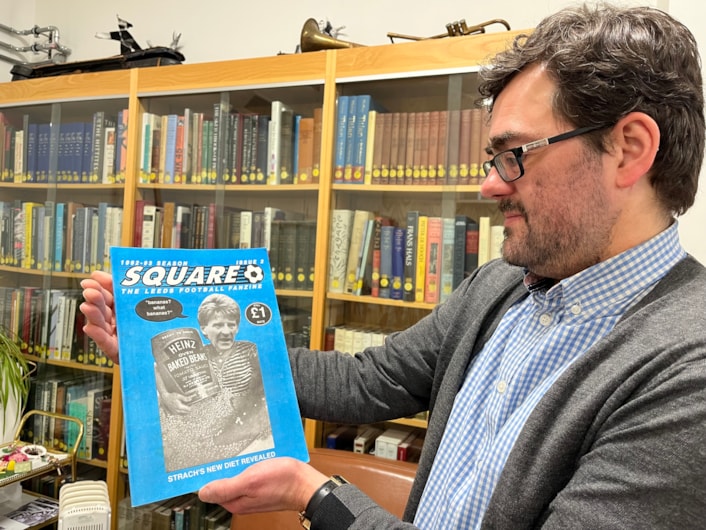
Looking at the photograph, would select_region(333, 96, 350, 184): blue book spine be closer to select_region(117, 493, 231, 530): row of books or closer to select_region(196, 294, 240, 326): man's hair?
select_region(196, 294, 240, 326): man's hair

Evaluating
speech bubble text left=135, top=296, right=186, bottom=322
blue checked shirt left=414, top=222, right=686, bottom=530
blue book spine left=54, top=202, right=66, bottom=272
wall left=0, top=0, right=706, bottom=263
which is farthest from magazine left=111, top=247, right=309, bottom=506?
blue book spine left=54, top=202, right=66, bottom=272

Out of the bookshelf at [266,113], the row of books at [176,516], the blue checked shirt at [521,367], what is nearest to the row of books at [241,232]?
the bookshelf at [266,113]

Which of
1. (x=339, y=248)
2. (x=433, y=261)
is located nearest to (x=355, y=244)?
(x=339, y=248)

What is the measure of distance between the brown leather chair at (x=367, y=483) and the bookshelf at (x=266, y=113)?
63 cm

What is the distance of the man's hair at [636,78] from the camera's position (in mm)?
753

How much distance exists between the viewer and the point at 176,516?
2.33m

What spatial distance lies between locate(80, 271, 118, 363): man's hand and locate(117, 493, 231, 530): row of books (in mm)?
1574

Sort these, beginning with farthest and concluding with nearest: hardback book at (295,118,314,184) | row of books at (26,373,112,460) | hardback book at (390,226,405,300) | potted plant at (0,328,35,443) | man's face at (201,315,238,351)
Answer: row of books at (26,373,112,460), potted plant at (0,328,35,443), hardback book at (295,118,314,184), hardback book at (390,226,405,300), man's face at (201,315,238,351)

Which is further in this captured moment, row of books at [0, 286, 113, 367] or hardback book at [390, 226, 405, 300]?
row of books at [0, 286, 113, 367]

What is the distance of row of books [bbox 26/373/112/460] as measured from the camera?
8.21ft

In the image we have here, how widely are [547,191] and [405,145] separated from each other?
1.27 meters

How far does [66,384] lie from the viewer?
2629mm

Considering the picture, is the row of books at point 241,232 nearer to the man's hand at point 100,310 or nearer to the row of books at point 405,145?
the row of books at point 405,145

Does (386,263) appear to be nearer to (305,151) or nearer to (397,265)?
(397,265)
